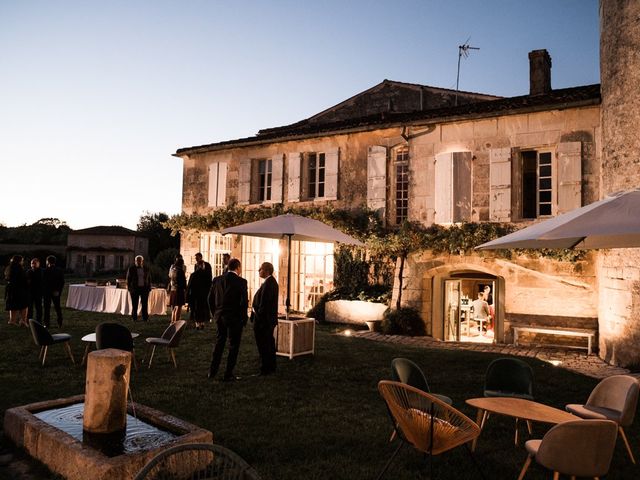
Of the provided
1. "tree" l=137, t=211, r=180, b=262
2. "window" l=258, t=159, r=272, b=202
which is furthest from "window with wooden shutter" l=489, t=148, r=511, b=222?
"tree" l=137, t=211, r=180, b=262

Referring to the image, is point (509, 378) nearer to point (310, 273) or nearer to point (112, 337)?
point (112, 337)

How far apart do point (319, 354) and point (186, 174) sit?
10263 millimetres

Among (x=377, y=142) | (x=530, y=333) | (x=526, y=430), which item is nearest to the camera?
(x=526, y=430)

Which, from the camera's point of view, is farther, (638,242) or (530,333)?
(530,333)

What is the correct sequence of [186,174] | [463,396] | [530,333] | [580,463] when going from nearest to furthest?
[580,463], [463,396], [530,333], [186,174]

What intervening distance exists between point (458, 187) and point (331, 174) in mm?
3600

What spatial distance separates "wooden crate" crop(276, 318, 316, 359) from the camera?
778 cm

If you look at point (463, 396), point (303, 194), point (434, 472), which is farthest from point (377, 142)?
point (434, 472)

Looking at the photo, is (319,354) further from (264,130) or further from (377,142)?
(264,130)

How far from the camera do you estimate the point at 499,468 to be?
12.7 feet

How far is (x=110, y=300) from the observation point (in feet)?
44.4

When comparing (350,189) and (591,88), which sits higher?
(591,88)

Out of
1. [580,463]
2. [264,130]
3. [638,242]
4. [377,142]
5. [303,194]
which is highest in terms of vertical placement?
[264,130]

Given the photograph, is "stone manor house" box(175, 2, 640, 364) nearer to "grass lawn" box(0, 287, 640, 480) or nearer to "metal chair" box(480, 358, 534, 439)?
"grass lawn" box(0, 287, 640, 480)
